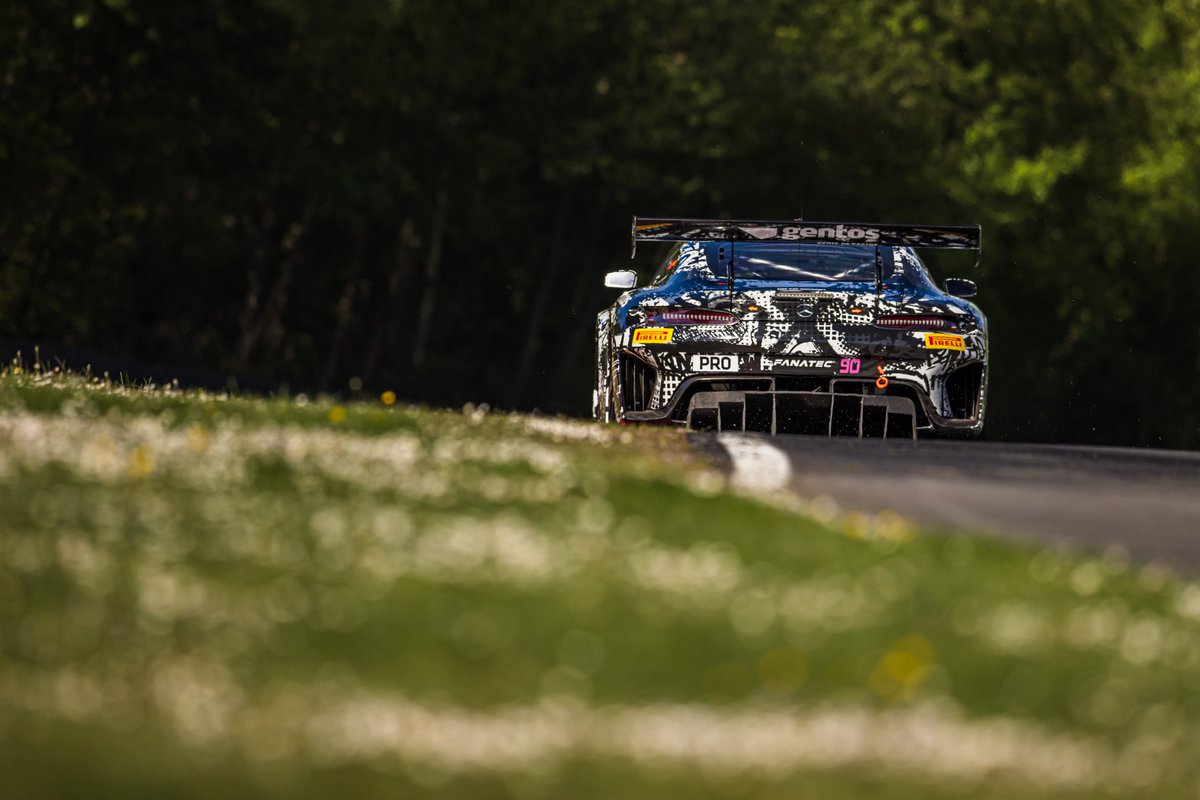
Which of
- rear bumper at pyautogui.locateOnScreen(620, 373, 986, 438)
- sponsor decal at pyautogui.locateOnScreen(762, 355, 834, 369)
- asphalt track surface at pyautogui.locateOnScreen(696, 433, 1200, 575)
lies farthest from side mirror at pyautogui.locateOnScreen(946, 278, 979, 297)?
sponsor decal at pyautogui.locateOnScreen(762, 355, 834, 369)

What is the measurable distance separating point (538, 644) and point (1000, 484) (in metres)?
6.00

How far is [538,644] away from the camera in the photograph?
25.8 feet

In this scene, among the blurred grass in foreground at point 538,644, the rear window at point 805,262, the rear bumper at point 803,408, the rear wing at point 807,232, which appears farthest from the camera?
the rear window at point 805,262

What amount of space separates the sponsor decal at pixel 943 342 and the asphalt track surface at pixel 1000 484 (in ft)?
1.84

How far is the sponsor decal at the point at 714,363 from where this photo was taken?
54.4 ft

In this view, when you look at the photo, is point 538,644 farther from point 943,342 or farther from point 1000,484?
point 943,342

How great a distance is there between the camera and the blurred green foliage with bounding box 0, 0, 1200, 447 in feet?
139

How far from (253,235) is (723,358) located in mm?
29803

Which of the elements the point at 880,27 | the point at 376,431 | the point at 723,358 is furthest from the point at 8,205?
the point at 376,431

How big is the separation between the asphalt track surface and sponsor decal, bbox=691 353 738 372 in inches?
16.9

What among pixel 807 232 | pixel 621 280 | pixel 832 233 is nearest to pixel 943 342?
pixel 832 233

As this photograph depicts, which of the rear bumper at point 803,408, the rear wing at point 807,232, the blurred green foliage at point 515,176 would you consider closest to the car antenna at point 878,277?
the rear wing at point 807,232

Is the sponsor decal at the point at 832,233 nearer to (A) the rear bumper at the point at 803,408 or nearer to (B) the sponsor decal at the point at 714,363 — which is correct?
(A) the rear bumper at the point at 803,408

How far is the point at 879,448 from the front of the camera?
15391 mm
